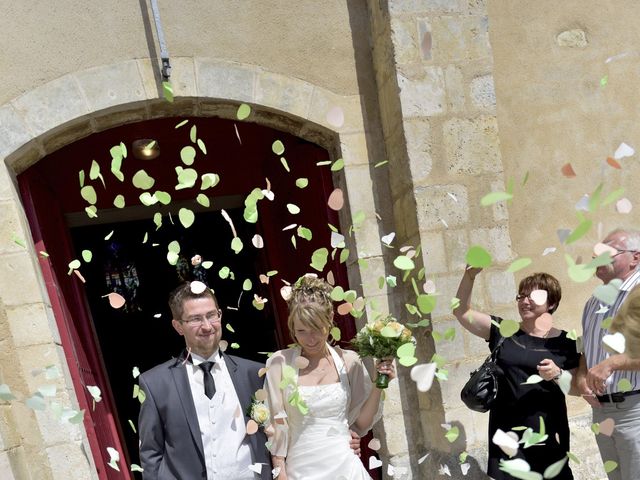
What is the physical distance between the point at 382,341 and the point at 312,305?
35cm

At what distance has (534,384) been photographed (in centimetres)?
340

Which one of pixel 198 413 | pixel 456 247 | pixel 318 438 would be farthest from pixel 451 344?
pixel 198 413

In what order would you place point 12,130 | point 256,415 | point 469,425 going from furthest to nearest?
1. point 469,425
2. point 12,130
3. point 256,415

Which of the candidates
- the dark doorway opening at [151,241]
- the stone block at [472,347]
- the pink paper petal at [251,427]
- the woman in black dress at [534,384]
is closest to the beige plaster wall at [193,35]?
the dark doorway opening at [151,241]

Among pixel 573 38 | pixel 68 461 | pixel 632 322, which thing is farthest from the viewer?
pixel 573 38

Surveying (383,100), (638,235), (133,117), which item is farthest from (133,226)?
(638,235)

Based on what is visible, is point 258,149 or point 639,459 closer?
point 639,459

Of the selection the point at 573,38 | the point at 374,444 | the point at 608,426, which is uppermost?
the point at 573,38

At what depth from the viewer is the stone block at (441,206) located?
14.1ft

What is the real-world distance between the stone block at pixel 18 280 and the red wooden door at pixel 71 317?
0.24 metres

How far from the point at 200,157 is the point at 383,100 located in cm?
222

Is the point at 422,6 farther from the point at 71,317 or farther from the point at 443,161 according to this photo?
the point at 71,317

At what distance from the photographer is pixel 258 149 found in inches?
247

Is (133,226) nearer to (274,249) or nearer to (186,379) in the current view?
(274,249)
